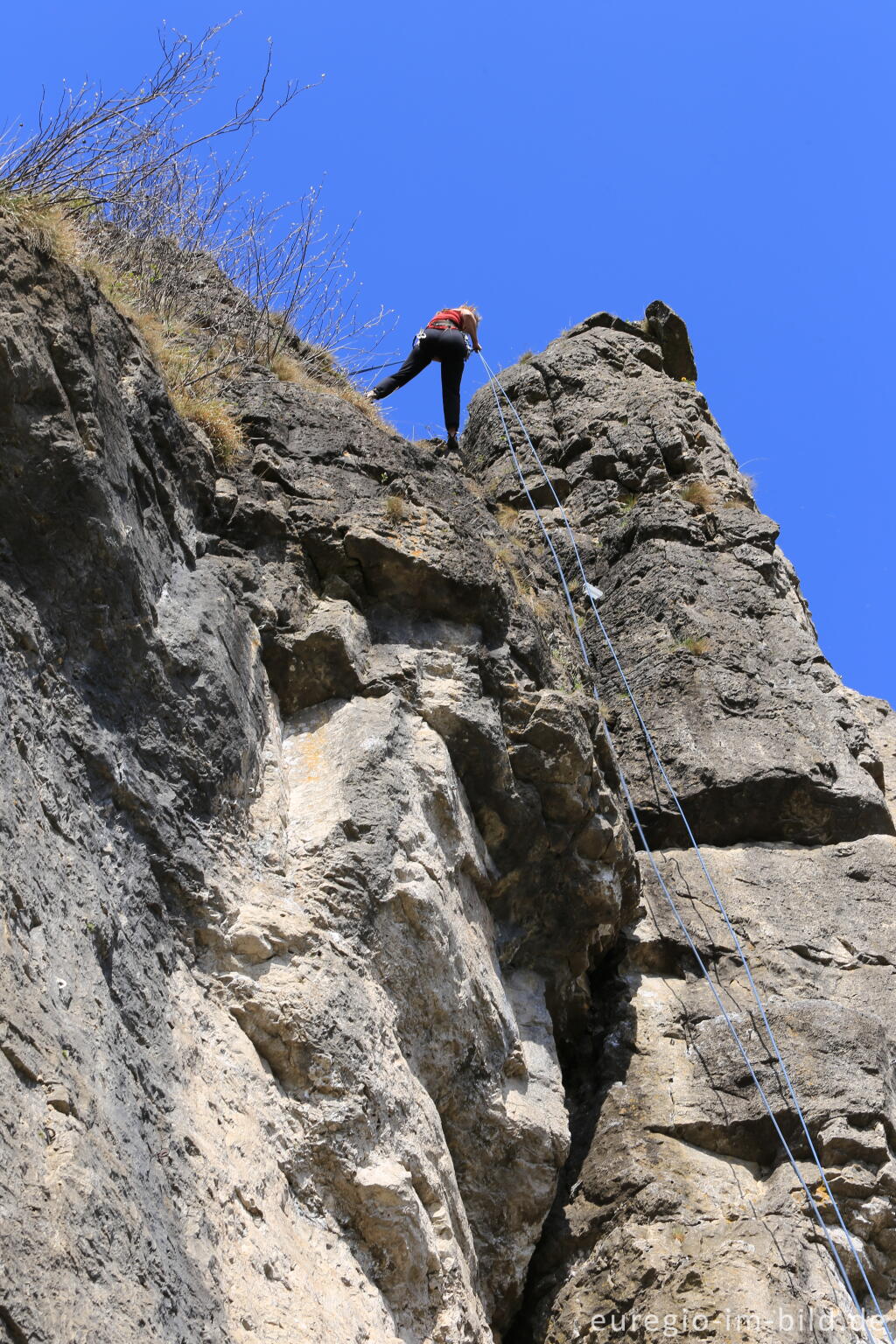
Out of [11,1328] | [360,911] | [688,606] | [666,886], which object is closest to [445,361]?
[688,606]

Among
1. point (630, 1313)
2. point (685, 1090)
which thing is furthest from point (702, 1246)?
point (685, 1090)

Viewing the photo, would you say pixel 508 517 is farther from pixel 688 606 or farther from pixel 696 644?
pixel 696 644

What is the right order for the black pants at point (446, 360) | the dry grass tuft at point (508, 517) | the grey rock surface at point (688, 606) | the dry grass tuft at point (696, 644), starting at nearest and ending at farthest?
the grey rock surface at point (688, 606) → the dry grass tuft at point (696, 644) → the black pants at point (446, 360) → the dry grass tuft at point (508, 517)

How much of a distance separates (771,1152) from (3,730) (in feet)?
15.1

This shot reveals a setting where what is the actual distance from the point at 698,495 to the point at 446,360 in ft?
7.85

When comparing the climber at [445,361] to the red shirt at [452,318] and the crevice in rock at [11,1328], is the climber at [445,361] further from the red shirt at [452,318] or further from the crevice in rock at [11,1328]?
the crevice in rock at [11,1328]

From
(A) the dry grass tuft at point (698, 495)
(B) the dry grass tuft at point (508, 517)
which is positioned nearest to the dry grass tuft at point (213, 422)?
(B) the dry grass tuft at point (508, 517)

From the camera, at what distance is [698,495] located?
11562mm

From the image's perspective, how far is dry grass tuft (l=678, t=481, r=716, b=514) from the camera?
453 inches

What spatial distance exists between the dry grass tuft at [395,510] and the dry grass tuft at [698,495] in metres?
4.44

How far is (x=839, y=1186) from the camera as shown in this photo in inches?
265

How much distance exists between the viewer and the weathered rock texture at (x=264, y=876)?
419 cm

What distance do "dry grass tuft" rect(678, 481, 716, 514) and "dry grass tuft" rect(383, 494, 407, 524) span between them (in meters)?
4.44

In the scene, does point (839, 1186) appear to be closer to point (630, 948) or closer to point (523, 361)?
point (630, 948)
